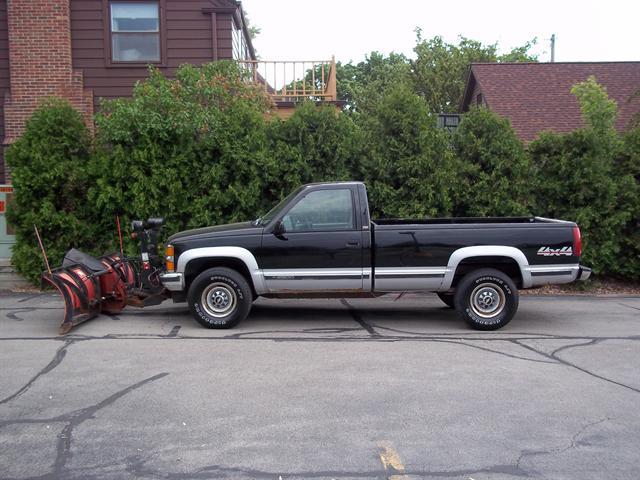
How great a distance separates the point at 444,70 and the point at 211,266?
94.5ft

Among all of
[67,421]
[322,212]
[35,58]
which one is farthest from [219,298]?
[35,58]

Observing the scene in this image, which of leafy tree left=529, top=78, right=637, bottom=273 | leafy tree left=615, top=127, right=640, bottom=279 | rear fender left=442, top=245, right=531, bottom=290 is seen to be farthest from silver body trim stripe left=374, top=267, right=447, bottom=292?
leafy tree left=615, top=127, right=640, bottom=279

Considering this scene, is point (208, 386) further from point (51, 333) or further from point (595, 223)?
point (595, 223)

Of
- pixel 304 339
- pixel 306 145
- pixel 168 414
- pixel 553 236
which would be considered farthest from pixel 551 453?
pixel 306 145

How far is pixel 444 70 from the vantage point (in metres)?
34.2

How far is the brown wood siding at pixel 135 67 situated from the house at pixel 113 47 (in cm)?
2

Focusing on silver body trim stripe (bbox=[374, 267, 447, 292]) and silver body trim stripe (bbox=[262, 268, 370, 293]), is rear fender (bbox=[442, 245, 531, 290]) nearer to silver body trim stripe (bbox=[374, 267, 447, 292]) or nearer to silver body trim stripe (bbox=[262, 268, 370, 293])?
silver body trim stripe (bbox=[374, 267, 447, 292])

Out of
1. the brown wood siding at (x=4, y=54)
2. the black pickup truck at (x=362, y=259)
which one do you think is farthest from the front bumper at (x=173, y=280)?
the brown wood siding at (x=4, y=54)

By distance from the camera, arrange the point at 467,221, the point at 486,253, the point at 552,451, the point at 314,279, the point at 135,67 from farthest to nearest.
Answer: the point at 135,67
the point at 467,221
the point at 314,279
the point at 486,253
the point at 552,451

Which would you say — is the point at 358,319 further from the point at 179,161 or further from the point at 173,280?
the point at 179,161

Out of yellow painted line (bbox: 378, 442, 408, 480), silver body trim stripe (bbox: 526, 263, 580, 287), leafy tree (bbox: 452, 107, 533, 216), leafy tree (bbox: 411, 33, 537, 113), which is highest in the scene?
leafy tree (bbox: 411, 33, 537, 113)

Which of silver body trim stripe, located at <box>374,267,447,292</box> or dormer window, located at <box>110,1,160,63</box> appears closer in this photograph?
silver body trim stripe, located at <box>374,267,447,292</box>

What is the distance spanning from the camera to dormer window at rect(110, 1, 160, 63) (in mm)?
15977

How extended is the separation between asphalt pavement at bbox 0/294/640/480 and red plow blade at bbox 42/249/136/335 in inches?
10.0
